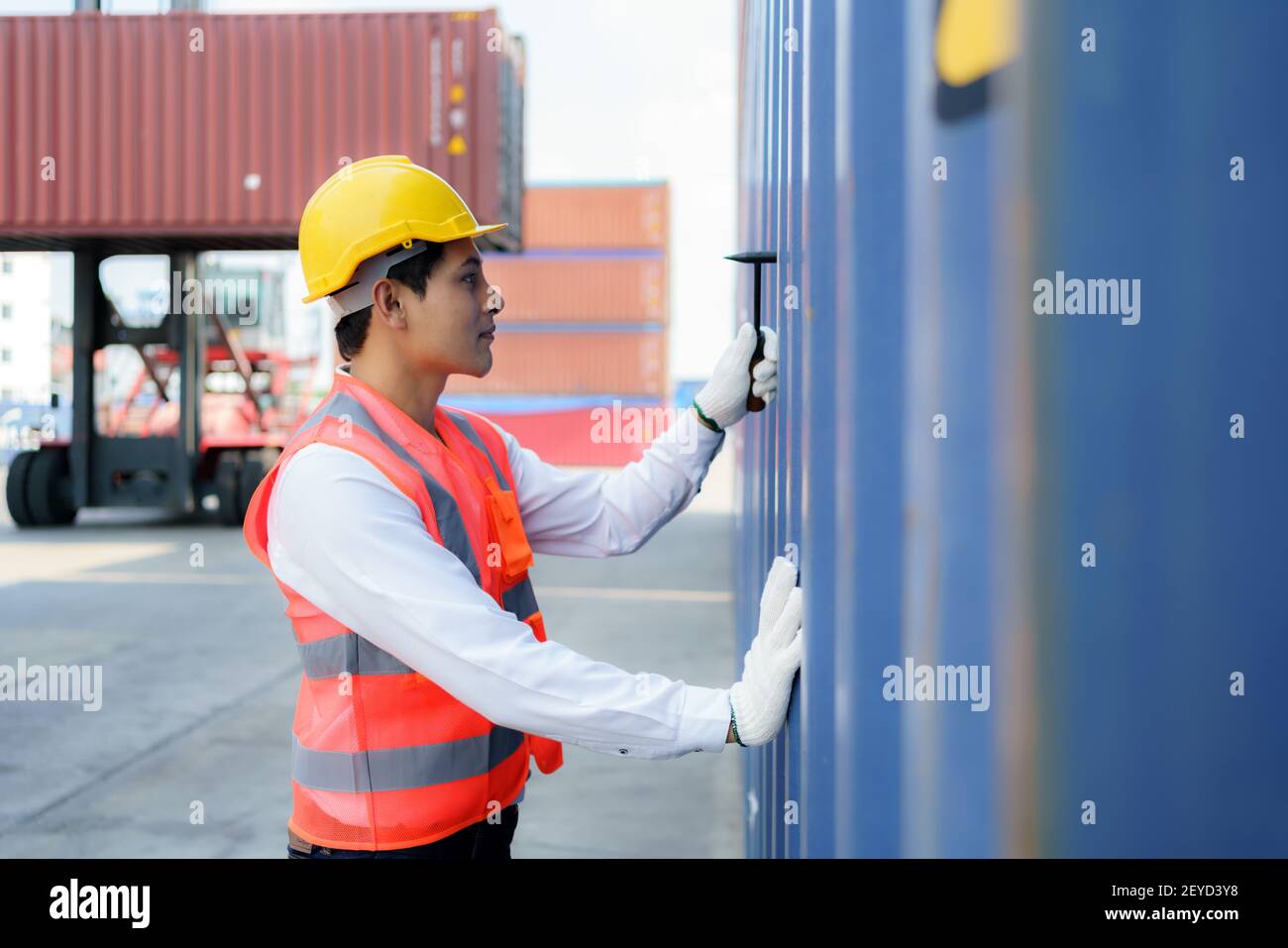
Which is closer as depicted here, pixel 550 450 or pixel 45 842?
pixel 45 842

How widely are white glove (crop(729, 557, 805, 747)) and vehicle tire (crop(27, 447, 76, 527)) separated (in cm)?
1463

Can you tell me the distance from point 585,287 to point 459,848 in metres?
31.8

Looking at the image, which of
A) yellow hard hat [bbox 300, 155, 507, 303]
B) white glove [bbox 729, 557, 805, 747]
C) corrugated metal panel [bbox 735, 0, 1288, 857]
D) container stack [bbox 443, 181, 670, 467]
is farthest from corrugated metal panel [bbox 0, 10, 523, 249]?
container stack [bbox 443, 181, 670, 467]

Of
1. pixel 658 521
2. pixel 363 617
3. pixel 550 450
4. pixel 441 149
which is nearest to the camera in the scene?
pixel 363 617

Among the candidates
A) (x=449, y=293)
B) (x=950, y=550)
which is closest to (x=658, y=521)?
(x=449, y=293)

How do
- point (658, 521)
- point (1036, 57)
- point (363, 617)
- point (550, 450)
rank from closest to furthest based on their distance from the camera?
point (1036, 57), point (363, 617), point (658, 521), point (550, 450)

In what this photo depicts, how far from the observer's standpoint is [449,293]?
1882mm

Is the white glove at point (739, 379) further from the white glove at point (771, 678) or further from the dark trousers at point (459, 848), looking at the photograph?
the dark trousers at point (459, 848)

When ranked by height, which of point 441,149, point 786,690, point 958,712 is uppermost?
point 441,149

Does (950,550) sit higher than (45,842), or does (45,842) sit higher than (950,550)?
(950,550)

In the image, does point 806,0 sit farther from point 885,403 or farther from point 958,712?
point 958,712

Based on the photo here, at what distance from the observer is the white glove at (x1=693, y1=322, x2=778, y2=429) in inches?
88.7
